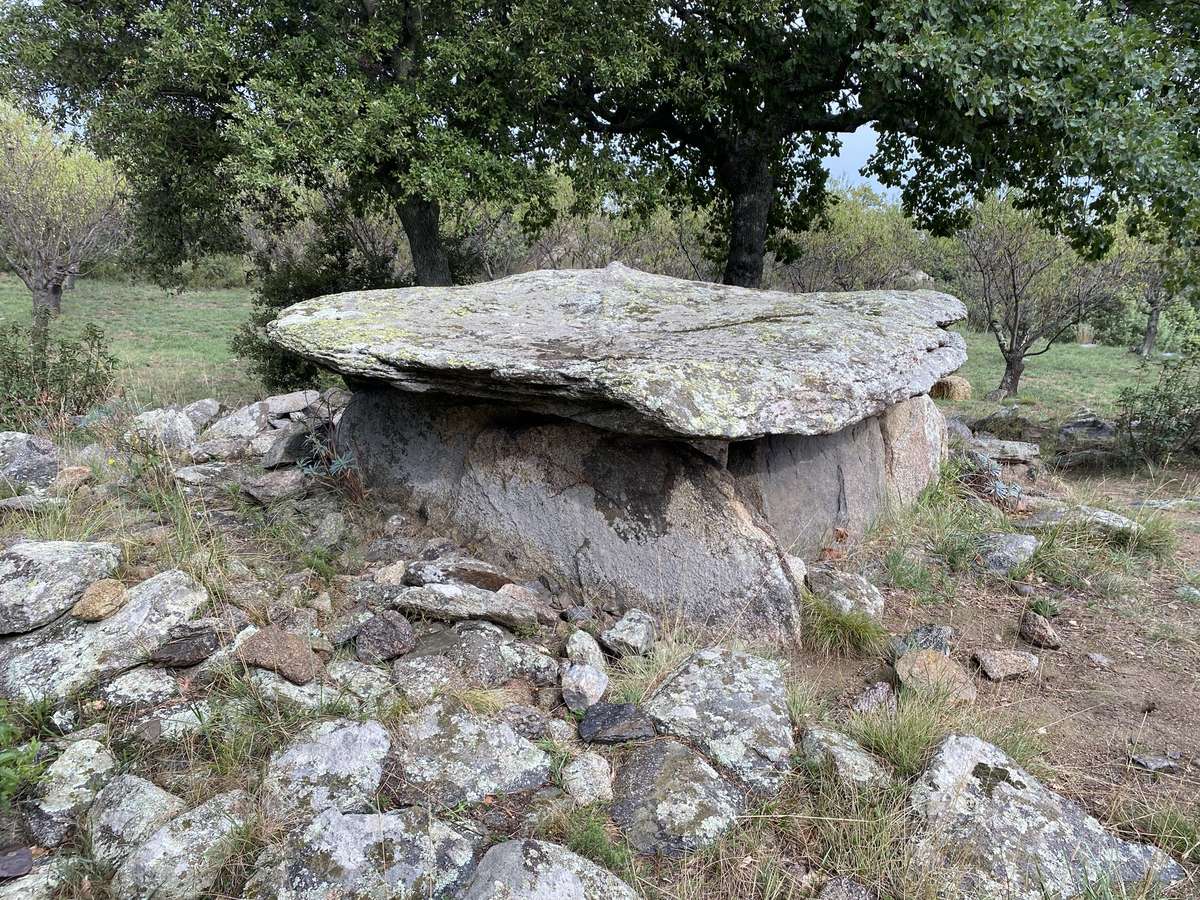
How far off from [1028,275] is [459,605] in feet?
48.8

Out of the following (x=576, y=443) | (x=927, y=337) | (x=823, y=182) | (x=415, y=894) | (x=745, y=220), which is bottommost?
(x=415, y=894)

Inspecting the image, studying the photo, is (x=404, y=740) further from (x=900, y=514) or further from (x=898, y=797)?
(x=900, y=514)

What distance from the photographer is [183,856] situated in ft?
8.09

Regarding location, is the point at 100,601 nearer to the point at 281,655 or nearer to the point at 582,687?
the point at 281,655

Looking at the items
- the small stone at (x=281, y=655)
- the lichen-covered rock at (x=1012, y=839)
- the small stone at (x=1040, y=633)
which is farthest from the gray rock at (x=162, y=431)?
the small stone at (x=1040, y=633)

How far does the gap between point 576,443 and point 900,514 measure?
2.78 metres

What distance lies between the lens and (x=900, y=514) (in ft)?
18.8

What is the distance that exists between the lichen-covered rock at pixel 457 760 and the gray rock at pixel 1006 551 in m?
3.68

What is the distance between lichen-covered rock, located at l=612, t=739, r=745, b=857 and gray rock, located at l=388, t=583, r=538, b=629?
1035mm

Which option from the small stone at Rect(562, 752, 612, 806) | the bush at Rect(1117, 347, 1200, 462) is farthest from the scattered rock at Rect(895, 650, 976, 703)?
the bush at Rect(1117, 347, 1200, 462)

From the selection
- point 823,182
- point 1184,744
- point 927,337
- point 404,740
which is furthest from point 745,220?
point 404,740

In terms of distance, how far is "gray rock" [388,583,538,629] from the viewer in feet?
12.6

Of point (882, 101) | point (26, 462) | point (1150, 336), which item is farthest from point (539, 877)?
point (1150, 336)

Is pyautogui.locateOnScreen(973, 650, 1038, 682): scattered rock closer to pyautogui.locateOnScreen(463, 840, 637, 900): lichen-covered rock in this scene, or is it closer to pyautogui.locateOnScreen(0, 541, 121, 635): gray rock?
pyautogui.locateOnScreen(463, 840, 637, 900): lichen-covered rock
